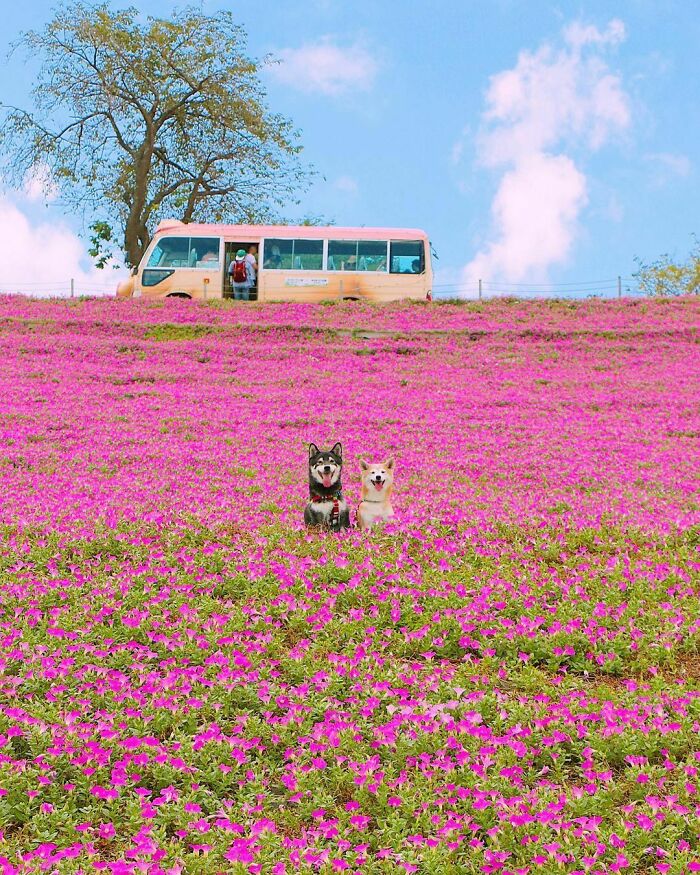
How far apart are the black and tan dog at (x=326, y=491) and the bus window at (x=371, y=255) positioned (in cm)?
3165

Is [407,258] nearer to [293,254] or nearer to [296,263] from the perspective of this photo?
[296,263]

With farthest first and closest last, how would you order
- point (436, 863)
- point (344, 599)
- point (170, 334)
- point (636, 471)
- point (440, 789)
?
point (170, 334) → point (636, 471) → point (344, 599) → point (440, 789) → point (436, 863)

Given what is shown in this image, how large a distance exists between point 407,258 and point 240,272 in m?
7.84

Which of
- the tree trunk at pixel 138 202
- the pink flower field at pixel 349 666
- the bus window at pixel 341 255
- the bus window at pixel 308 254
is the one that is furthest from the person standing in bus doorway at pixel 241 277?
the pink flower field at pixel 349 666

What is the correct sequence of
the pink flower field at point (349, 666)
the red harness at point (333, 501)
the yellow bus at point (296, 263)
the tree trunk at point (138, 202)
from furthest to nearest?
the tree trunk at point (138, 202), the yellow bus at point (296, 263), the red harness at point (333, 501), the pink flower field at point (349, 666)

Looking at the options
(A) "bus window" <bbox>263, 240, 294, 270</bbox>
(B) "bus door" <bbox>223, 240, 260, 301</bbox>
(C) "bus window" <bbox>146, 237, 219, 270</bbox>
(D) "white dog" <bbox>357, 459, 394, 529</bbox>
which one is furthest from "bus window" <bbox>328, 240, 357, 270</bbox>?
(D) "white dog" <bbox>357, 459, 394, 529</bbox>

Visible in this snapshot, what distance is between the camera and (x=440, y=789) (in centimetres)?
524

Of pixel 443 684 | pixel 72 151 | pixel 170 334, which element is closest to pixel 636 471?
pixel 443 684

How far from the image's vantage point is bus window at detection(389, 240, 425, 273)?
40.8 m

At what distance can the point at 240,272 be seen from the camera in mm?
40062

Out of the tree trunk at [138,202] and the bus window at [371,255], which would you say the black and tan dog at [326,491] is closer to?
the bus window at [371,255]

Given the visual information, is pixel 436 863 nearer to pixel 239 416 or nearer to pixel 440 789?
pixel 440 789

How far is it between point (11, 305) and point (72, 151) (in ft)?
65.4

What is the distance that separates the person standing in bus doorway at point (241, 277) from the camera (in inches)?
1580
